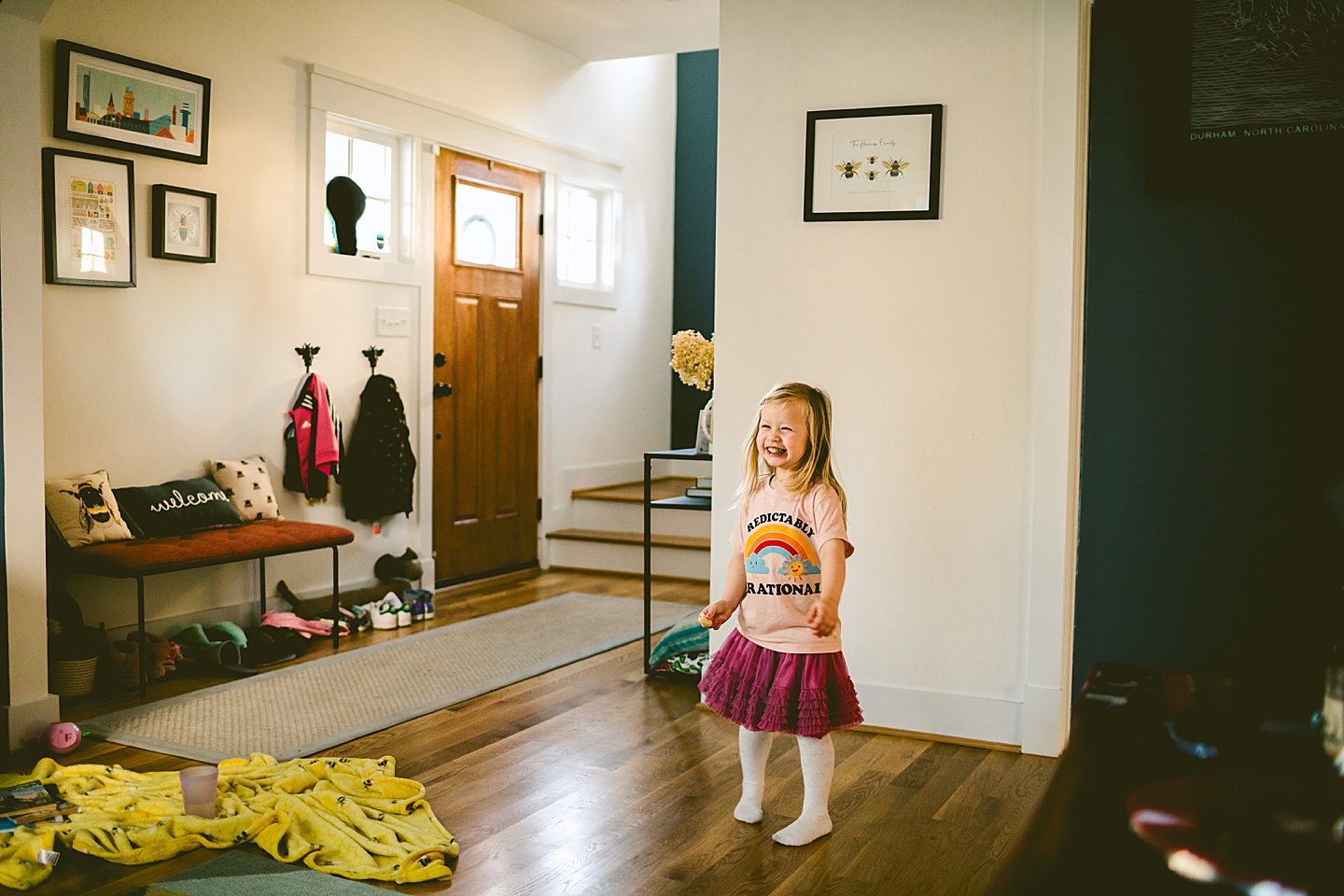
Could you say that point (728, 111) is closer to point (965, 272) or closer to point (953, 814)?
point (965, 272)

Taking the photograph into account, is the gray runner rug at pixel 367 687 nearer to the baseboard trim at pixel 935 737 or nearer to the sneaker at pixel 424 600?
the sneaker at pixel 424 600

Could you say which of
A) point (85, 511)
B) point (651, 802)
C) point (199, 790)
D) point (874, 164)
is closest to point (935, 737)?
point (651, 802)

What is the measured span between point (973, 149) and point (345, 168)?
9.83 ft

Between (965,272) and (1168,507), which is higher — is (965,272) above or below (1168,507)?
above

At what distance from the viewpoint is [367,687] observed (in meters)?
3.59

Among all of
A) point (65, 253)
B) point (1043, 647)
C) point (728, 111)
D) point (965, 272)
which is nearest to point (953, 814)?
point (1043, 647)

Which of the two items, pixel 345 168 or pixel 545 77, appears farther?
Answer: pixel 545 77

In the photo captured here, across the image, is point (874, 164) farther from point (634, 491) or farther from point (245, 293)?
point (634, 491)

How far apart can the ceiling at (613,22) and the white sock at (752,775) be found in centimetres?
375

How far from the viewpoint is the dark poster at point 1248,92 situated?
86.3 inches

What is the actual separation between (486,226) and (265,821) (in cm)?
386

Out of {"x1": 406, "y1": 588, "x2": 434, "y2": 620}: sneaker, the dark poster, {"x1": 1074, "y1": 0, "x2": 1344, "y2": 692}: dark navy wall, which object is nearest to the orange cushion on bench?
{"x1": 406, "y1": 588, "x2": 434, "y2": 620}: sneaker

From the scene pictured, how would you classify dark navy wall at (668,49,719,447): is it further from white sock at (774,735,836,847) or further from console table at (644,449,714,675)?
white sock at (774,735,836,847)

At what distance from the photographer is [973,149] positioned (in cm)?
304
